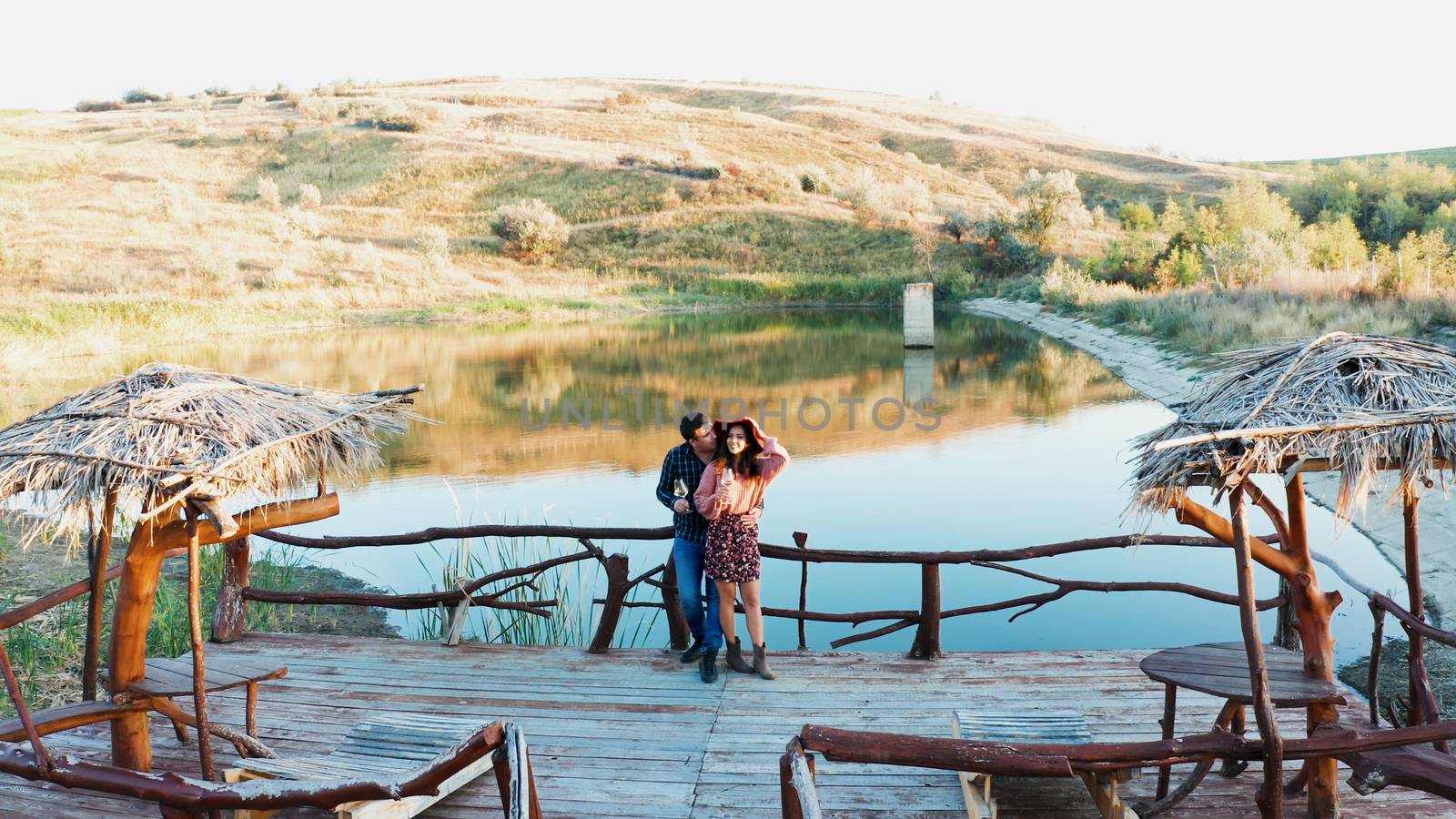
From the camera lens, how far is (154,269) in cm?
3772

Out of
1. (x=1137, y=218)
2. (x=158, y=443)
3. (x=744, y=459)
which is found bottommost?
(x=744, y=459)

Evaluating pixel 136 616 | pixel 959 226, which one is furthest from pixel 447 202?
pixel 136 616

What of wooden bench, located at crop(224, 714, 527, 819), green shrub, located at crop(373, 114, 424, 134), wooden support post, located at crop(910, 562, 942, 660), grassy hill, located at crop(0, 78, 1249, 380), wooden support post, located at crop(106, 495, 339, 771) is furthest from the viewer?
green shrub, located at crop(373, 114, 424, 134)

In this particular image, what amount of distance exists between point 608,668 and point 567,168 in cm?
5920

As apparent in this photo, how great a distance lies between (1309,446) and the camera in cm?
339

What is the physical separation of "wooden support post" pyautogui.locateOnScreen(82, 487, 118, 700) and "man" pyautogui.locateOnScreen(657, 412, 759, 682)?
2.47 meters

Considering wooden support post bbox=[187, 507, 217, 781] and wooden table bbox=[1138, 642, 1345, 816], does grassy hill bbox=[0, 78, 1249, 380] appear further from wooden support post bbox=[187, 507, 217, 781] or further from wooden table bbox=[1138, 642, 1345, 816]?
wooden table bbox=[1138, 642, 1345, 816]

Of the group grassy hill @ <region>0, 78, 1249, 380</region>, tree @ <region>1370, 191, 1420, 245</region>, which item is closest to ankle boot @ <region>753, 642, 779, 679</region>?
grassy hill @ <region>0, 78, 1249, 380</region>

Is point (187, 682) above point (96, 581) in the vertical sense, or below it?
below

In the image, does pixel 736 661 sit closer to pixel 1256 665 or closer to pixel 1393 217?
pixel 1256 665

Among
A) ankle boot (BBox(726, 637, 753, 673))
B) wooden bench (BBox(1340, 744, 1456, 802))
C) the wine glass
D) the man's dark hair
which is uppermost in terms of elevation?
the man's dark hair

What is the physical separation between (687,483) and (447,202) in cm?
5616

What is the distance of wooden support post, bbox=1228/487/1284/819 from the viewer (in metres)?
3.14

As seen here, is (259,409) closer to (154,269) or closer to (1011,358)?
(1011,358)
